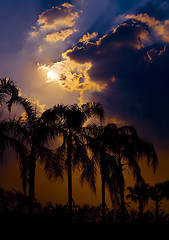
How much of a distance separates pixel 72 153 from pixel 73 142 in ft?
2.21

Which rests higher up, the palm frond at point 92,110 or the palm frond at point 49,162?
the palm frond at point 92,110

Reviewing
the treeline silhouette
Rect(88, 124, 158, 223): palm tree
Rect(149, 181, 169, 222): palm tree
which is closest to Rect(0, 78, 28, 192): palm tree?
the treeline silhouette

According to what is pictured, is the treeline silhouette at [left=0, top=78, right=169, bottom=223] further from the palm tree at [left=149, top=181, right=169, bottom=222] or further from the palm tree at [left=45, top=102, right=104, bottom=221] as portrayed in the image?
the palm tree at [left=149, top=181, right=169, bottom=222]

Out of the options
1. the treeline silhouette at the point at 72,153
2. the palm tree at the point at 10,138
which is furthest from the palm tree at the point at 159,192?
the palm tree at the point at 10,138

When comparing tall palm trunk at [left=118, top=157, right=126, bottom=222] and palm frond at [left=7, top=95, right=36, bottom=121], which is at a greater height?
palm frond at [left=7, top=95, right=36, bottom=121]

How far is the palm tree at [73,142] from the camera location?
14195 mm

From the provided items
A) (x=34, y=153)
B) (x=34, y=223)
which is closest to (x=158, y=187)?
(x=34, y=153)

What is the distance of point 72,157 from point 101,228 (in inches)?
214

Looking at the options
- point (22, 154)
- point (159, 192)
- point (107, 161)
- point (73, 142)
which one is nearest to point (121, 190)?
point (107, 161)

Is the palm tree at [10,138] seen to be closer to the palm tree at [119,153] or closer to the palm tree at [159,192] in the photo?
the palm tree at [119,153]

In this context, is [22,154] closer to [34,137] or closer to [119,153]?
[34,137]

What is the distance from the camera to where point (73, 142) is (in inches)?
580

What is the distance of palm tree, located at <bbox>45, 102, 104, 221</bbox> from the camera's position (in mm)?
14195

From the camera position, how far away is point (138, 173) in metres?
18.5
